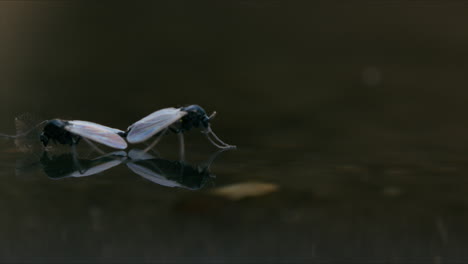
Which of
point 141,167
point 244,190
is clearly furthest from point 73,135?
point 244,190

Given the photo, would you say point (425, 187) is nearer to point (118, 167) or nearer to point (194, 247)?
point (194, 247)

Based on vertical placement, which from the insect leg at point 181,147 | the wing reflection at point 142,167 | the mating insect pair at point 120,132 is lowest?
the wing reflection at point 142,167

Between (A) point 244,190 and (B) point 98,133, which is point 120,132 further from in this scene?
(A) point 244,190

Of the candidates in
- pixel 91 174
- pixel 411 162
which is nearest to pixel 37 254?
pixel 91 174

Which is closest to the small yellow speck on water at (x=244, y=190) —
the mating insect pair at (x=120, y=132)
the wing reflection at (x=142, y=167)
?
the wing reflection at (x=142, y=167)

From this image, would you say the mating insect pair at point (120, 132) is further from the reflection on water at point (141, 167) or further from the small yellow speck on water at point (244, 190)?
the small yellow speck on water at point (244, 190)
